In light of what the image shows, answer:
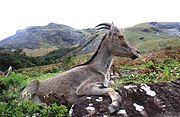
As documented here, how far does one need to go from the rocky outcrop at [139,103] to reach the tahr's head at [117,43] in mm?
963

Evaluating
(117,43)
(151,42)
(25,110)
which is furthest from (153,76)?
(151,42)

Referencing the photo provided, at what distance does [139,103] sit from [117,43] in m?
1.92

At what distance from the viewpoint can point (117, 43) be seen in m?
9.90

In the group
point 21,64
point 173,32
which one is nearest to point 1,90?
point 21,64

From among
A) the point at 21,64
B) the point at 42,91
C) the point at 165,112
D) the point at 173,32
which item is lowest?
the point at 173,32

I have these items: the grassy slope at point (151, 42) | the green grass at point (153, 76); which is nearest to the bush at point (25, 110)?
the green grass at point (153, 76)

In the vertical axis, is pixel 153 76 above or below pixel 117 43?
below

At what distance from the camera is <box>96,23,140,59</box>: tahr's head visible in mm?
9805

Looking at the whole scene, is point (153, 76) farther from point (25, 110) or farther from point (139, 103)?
point (25, 110)

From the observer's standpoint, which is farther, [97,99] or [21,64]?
[21,64]

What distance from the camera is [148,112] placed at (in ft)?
28.5

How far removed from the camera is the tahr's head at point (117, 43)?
9.80 m

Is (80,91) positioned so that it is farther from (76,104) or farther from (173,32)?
(173,32)

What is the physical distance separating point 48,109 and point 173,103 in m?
4.02
